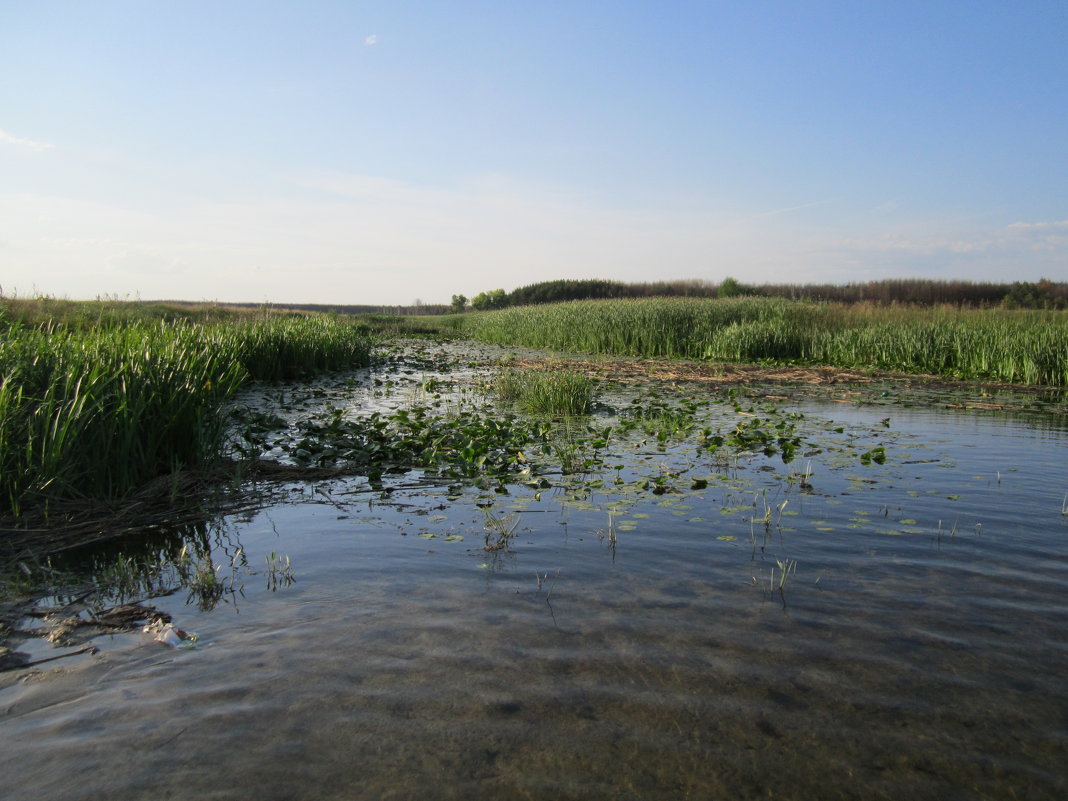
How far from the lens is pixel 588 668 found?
2.89m

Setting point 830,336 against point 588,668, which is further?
point 830,336

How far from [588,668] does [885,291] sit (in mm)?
39614

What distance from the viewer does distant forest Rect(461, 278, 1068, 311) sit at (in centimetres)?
3450

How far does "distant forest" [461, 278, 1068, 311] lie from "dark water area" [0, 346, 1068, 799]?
84.1ft

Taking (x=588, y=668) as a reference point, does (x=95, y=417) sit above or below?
above

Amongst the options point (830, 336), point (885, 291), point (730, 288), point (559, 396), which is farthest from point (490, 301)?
point (559, 396)

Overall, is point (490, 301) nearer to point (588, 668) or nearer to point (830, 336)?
point (830, 336)

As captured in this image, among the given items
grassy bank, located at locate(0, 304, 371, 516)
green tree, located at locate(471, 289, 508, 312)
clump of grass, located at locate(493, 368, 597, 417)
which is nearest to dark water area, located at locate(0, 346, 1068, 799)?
grassy bank, located at locate(0, 304, 371, 516)

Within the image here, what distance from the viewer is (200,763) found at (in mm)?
2311

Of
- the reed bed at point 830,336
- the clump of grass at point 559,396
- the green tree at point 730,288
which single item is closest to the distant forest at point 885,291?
the green tree at point 730,288

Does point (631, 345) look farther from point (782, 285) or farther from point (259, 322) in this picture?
point (782, 285)

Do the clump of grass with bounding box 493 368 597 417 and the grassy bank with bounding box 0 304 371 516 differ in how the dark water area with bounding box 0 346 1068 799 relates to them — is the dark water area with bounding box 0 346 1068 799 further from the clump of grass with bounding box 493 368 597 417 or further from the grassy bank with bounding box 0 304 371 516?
the clump of grass with bounding box 493 368 597 417

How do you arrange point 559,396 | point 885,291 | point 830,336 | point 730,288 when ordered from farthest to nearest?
point 730,288
point 885,291
point 830,336
point 559,396

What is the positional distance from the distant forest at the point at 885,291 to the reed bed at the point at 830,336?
5842 mm
